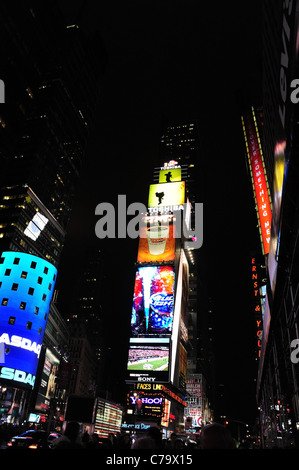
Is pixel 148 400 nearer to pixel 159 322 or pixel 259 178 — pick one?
pixel 159 322

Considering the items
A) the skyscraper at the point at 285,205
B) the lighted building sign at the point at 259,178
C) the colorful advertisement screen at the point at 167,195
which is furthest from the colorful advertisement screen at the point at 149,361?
the skyscraper at the point at 285,205

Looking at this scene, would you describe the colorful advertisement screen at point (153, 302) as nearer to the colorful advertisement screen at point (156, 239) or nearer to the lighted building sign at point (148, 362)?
the lighted building sign at point (148, 362)

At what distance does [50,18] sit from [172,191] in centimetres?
8021

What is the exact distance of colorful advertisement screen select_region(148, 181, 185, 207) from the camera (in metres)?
90.1

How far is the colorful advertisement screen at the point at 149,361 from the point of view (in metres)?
70.1

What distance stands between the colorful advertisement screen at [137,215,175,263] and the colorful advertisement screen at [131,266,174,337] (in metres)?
3.48

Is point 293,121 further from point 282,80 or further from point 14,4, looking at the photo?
point 14,4

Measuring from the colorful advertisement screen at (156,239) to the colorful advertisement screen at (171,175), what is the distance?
11600 millimetres

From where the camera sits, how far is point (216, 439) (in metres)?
3.47

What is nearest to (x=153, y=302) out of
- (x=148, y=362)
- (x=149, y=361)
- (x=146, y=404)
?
(x=149, y=361)

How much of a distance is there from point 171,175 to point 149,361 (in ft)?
160

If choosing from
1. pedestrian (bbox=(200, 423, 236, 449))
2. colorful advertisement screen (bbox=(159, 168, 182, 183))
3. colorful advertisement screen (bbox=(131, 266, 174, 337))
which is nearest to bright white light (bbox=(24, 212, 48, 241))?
colorful advertisement screen (bbox=(131, 266, 174, 337))

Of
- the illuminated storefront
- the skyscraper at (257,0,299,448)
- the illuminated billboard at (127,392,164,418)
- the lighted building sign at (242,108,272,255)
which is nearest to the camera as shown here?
the skyscraper at (257,0,299,448)

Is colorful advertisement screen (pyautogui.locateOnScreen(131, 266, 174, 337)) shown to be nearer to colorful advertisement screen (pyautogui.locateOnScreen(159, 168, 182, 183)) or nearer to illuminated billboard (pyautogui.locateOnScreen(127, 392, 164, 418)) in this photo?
illuminated billboard (pyautogui.locateOnScreen(127, 392, 164, 418))
